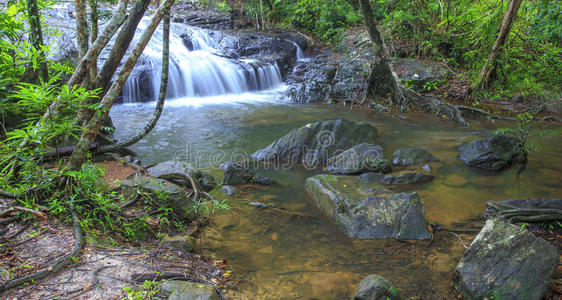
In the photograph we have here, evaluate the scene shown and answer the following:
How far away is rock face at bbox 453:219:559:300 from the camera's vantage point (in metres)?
2.75

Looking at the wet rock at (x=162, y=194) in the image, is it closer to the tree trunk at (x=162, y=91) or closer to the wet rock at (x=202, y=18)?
the tree trunk at (x=162, y=91)

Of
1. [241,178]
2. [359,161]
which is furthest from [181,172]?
[359,161]

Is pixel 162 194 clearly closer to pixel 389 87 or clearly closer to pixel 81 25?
pixel 81 25

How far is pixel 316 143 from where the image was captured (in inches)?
266

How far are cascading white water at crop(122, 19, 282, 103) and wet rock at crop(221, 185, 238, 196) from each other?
8436 millimetres

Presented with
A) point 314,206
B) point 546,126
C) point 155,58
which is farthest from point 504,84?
point 155,58

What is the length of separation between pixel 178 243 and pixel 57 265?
112 cm

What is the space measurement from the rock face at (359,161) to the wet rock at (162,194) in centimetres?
297

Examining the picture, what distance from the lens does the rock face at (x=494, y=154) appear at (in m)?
6.03

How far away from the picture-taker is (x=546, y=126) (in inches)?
344

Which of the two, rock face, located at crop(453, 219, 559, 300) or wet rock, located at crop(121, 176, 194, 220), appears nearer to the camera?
rock face, located at crop(453, 219, 559, 300)

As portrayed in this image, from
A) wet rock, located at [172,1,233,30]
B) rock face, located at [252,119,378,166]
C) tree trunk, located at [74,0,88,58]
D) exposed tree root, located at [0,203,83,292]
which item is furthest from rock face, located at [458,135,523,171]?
wet rock, located at [172,1,233,30]

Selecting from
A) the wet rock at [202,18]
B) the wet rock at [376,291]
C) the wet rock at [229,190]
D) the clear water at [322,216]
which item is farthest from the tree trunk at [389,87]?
the wet rock at [202,18]

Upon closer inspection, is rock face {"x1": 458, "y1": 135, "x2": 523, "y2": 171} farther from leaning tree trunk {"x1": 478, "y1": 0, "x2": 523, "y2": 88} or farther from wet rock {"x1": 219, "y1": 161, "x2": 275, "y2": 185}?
leaning tree trunk {"x1": 478, "y1": 0, "x2": 523, "y2": 88}
